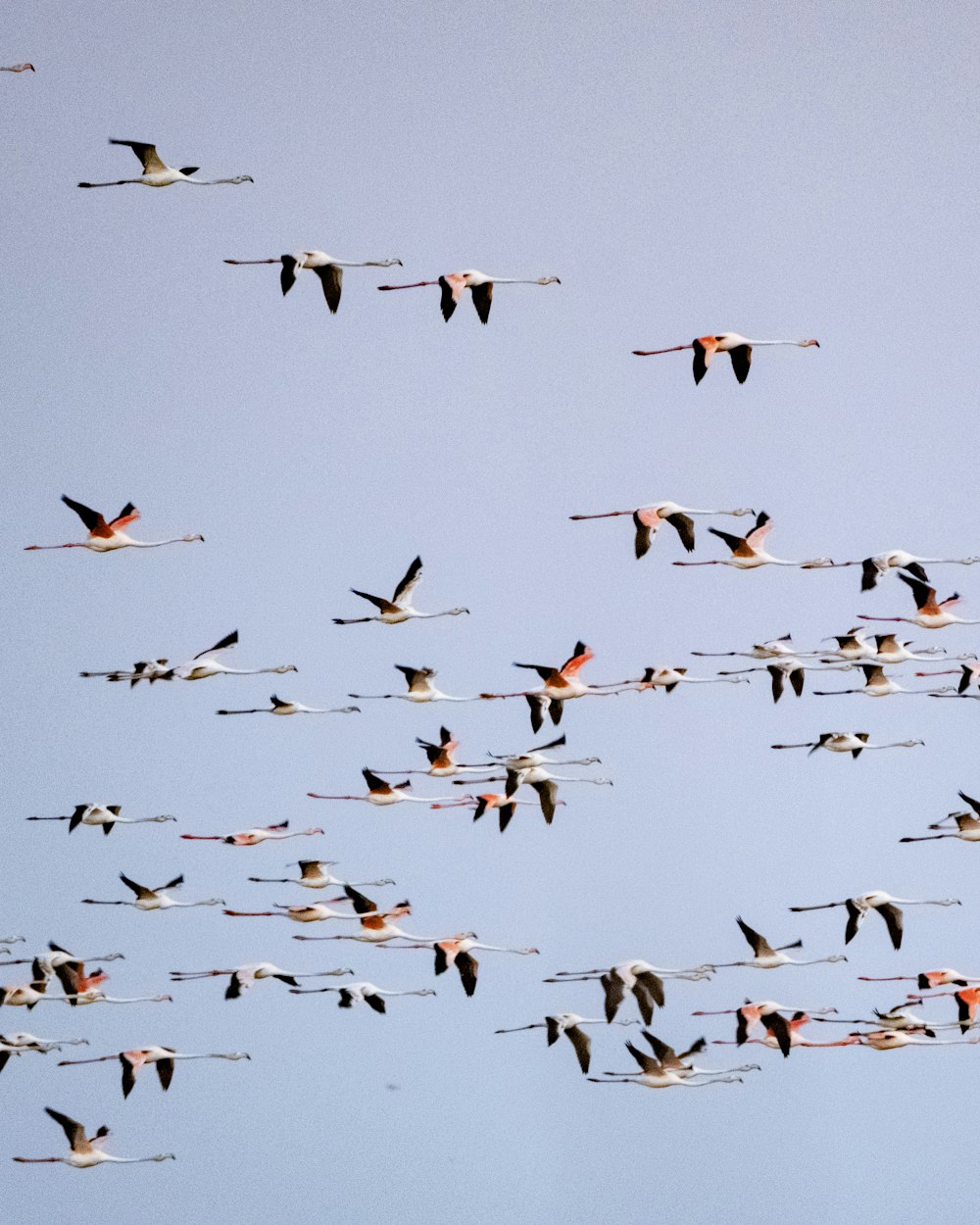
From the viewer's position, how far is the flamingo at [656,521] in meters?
40.7

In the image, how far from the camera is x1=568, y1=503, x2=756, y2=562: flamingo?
40688 mm

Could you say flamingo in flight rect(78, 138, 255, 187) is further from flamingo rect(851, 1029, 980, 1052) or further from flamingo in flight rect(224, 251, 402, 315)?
flamingo rect(851, 1029, 980, 1052)

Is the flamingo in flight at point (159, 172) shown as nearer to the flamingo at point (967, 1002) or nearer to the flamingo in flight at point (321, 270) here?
the flamingo in flight at point (321, 270)

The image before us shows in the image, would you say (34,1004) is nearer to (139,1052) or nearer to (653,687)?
(139,1052)

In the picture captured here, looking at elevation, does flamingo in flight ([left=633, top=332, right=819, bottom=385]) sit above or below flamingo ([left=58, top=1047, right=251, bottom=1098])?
above

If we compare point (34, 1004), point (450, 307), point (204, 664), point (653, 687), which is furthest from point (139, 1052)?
point (450, 307)

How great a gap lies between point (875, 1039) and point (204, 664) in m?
8.78

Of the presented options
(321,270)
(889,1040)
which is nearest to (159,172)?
(321,270)

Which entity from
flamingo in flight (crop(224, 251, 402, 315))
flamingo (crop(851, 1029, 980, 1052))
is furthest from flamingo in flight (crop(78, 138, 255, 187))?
flamingo (crop(851, 1029, 980, 1052))

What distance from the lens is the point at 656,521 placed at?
4100 centimetres

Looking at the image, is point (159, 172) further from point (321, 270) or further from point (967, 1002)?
point (967, 1002)

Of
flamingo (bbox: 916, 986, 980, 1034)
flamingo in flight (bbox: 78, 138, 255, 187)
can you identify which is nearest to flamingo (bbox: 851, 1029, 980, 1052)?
flamingo (bbox: 916, 986, 980, 1034)

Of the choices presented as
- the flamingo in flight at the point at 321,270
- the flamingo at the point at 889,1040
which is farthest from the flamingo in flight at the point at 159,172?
the flamingo at the point at 889,1040

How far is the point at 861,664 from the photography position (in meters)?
44.2
